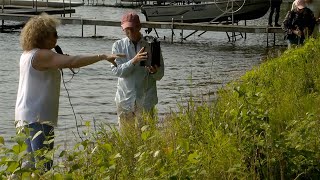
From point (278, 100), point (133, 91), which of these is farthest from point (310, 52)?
point (133, 91)

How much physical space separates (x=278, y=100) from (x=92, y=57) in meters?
2.61

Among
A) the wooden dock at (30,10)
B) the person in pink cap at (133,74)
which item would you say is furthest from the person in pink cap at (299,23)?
the wooden dock at (30,10)

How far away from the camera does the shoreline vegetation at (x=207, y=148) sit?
16.6ft

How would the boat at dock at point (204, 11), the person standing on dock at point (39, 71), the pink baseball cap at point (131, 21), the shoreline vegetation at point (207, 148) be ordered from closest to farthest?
the shoreline vegetation at point (207, 148), the person standing on dock at point (39, 71), the pink baseball cap at point (131, 21), the boat at dock at point (204, 11)

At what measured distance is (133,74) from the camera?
8367mm

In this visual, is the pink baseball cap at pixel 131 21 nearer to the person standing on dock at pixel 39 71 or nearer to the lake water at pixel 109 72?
the lake water at pixel 109 72

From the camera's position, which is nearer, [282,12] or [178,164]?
[178,164]

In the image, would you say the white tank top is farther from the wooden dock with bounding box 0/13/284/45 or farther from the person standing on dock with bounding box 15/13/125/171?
the wooden dock with bounding box 0/13/284/45

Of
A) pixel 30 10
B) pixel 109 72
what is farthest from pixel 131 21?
pixel 30 10

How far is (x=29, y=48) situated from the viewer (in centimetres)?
683

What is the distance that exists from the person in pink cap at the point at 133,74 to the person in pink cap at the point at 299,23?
303 inches

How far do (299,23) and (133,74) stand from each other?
26.0 ft

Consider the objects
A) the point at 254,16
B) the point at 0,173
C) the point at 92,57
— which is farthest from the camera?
the point at 254,16

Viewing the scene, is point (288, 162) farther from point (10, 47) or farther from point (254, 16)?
point (254, 16)
